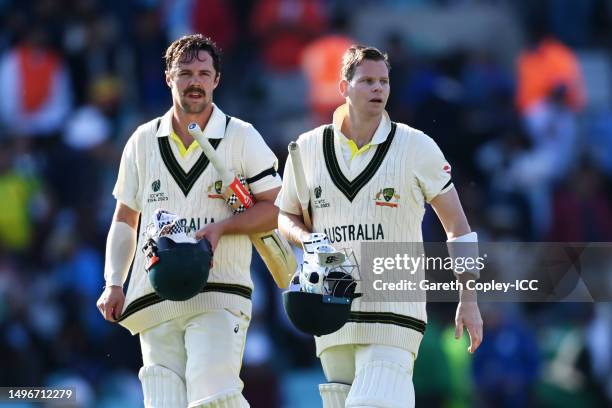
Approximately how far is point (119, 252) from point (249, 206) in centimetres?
85

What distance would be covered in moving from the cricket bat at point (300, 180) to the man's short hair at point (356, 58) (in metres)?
0.53

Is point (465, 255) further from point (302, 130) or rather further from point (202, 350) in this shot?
point (302, 130)

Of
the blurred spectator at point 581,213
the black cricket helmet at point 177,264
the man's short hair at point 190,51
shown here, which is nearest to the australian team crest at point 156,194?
the black cricket helmet at point 177,264

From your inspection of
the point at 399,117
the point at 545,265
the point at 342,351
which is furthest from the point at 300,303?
the point at 399,117

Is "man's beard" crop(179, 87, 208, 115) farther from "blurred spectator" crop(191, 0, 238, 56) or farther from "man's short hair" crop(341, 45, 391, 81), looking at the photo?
"blurred spectator" crop(191, 0, 238, 56)

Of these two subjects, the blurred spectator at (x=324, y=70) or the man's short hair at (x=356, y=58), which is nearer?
the man's short hair at (x=356, y=58)

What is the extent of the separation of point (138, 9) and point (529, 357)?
6.10m

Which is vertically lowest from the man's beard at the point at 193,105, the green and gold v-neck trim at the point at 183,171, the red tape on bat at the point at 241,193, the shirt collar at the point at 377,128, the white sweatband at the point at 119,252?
the white sweatband at the point at 119,252

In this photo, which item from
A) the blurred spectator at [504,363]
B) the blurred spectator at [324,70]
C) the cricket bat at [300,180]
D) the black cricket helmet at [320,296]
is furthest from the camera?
the blurred spectator at [324,70]

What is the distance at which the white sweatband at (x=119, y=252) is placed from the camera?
33.5 feet

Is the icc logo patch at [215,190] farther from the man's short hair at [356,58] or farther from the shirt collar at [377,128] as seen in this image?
the man's short hair at [356,58]

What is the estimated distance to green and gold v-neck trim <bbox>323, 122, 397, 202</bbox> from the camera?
978 cm

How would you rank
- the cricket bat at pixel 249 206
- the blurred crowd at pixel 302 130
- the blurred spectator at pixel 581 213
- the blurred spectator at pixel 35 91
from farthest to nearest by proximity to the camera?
the blurred spectator at pixel 35 91
the blurred spectator at pixel 581 213
the blurred crowd at pixel 302 130
the cricket bat at pixel 249 206

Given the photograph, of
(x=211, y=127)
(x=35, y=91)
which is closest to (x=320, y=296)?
(x=211, y=127)
